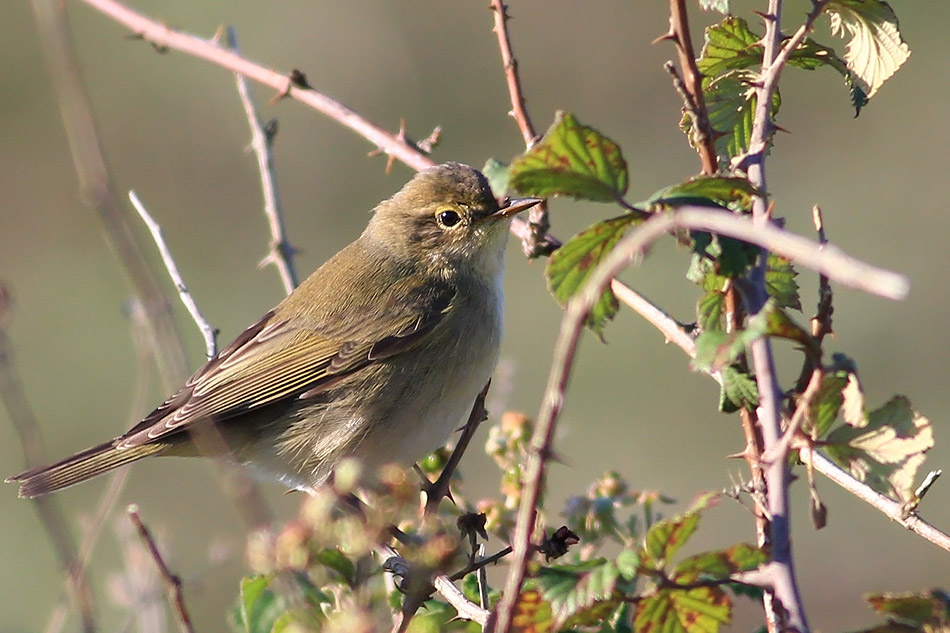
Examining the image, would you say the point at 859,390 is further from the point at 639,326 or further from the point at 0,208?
the point at 0,208

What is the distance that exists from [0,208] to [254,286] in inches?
123

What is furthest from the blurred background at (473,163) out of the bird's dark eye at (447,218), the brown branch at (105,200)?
the brown branch at (105,200)

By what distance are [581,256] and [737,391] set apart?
0.95ft

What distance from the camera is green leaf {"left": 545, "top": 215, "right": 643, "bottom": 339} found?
162cm

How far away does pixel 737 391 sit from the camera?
1676 millimetres

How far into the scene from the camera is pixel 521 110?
2596mm

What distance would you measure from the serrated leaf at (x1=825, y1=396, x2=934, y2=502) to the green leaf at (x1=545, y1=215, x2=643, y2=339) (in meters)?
0.40

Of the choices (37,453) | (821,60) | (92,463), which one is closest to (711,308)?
(821,60)

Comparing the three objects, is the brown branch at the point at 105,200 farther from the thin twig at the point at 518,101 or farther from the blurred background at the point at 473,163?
the blurred background at the point at 473,163

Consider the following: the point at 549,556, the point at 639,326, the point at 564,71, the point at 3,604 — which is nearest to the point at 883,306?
the point at 639,326

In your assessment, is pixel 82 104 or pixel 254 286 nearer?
pixel 82 104

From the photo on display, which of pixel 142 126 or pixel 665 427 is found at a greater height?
pixel 142 126

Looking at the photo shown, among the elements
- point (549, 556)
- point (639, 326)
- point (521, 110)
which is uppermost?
point (639, 326)

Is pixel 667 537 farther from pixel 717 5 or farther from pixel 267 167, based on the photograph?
pixel 267 167
